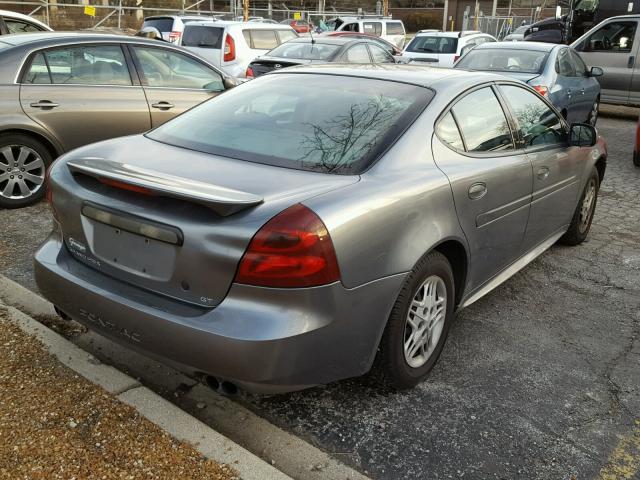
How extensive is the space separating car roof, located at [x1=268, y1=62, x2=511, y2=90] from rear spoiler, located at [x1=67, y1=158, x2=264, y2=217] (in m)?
1.39

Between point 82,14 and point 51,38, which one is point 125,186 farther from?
point 82,14

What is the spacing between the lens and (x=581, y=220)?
5.33 metres

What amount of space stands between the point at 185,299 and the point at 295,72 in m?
1.81

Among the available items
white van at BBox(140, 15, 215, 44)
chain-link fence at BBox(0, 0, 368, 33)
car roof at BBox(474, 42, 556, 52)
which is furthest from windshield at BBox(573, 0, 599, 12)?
chain-link fence at BBox(0, 0, 368, 33)

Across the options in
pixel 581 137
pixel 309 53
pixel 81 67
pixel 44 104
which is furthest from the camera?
pixel 309 53

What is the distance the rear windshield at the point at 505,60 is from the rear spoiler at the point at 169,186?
754cm

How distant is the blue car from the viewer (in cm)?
877

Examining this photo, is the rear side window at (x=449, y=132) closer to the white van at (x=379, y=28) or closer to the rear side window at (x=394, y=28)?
the white van at (x=379, y=28)

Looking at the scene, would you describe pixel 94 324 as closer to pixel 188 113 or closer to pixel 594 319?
pixel 188 113

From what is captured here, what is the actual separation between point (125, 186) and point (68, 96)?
12.4ft

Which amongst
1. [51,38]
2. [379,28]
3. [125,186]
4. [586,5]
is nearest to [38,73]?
[51,38]

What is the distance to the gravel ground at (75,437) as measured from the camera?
2.37m

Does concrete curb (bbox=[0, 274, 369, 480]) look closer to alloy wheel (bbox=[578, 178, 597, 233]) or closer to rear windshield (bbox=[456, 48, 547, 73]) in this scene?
alloy wheel (bbox=[578, 178, 597, 233])

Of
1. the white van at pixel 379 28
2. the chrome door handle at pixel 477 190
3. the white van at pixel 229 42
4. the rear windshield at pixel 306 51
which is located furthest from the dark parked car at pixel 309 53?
the white van at pixel 379 28
